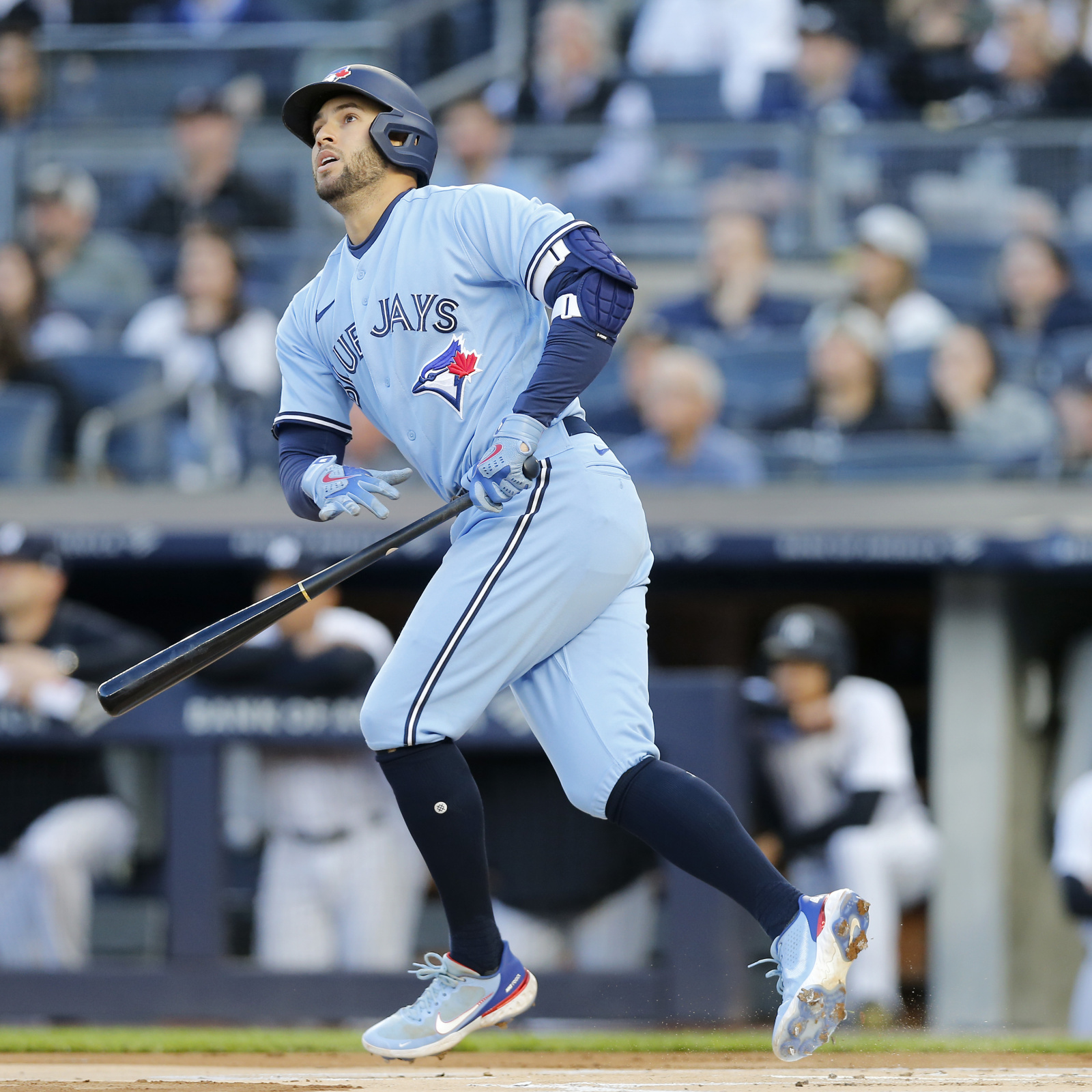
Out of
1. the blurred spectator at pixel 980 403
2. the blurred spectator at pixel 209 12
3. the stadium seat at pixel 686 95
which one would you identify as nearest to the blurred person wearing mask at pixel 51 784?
the blurred spectator at pixel 980 403

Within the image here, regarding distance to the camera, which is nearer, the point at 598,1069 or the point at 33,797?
the point at 598,1069

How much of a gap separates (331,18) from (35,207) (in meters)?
2.26

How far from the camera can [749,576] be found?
20.5 feet

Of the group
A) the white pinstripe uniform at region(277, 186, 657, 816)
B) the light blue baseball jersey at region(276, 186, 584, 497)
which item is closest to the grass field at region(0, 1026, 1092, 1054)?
the white pinstripe uniform at region(277, 186, 657, 816)

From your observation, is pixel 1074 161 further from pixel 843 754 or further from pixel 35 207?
pixel 35 207

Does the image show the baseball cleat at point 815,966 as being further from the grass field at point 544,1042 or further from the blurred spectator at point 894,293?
the blurred spectator at point 894,293

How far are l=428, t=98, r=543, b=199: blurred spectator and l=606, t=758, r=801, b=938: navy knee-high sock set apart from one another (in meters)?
4.65

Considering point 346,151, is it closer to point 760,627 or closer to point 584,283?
point 584,283

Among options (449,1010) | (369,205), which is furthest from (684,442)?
(449,1010)

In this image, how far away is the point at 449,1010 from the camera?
9.58ft

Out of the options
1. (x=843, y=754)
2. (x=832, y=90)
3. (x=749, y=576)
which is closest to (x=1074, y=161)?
(x=832, y=90)

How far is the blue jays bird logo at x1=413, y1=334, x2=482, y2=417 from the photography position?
284 cm

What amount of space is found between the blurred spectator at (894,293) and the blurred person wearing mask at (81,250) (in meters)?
2.90

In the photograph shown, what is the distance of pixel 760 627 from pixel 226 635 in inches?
147
